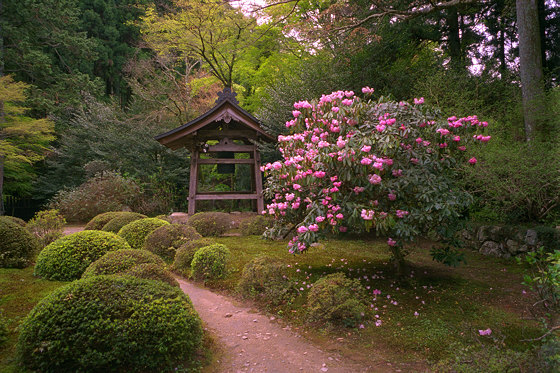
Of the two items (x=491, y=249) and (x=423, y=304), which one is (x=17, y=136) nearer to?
(x=423, y=304)

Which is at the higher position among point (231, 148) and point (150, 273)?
point (231, 148)

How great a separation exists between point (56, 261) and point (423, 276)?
530 centimetres

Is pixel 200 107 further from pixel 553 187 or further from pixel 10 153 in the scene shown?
pixel 553 187

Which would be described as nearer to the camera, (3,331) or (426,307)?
(3,331)

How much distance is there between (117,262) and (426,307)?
12.2 ft

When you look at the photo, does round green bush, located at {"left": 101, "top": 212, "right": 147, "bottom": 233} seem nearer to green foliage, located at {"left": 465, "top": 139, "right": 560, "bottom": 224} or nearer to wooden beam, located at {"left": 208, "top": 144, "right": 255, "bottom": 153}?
wooden beam, located at {"left": 208, "top": 144, "right": 255, "bottom": 153}

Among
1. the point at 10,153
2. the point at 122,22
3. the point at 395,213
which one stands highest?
the point at 122,22

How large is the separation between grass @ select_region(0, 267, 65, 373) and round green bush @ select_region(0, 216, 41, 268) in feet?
0.53

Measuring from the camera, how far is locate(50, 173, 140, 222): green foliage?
1130 cm

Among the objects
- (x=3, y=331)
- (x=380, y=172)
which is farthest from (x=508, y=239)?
(x=3, y=331)

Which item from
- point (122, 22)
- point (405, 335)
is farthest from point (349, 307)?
point (122, 22)

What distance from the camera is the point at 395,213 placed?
423cm

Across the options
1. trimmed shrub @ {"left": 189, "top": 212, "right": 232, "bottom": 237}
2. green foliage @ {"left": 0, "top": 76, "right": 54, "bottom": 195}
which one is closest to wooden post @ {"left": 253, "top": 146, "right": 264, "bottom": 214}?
trimmed shrub @ {"left": 189, "top": 212, "right": 232, "bottom": 237}

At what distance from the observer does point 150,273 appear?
11.9 feet
